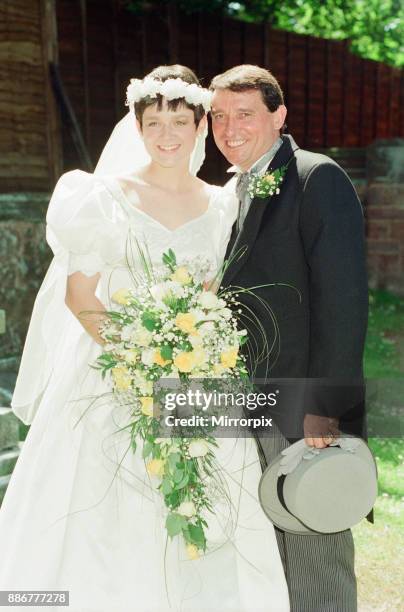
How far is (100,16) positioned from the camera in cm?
1205

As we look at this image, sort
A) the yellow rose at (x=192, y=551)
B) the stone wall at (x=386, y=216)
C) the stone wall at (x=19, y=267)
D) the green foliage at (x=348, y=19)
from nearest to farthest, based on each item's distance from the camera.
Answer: the yellow rose at (x=192, y=551) → the stone wall at (x=19, y=267) → the stone wall at (x=386, y=216) → the green foliage at (x=348, y=19)

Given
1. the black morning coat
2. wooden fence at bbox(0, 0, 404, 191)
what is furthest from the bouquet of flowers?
wooden fence at bbox(0, 0, 404, 191)

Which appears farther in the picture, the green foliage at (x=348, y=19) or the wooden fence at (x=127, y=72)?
the green foliage at (x=348, y=19)

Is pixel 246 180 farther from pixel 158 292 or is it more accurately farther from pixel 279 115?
pixel 158 292

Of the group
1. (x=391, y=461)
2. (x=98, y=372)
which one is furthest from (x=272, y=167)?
(x=391, y=461)

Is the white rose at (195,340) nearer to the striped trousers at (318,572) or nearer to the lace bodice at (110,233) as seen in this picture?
the lace bodice at (110,233)

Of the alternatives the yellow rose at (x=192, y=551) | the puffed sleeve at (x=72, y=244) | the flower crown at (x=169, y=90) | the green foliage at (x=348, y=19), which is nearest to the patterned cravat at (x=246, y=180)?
the flower crown at (x=169, y=90)

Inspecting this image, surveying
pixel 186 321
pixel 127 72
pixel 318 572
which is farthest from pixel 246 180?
pixel 127 72

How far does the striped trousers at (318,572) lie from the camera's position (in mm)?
3424

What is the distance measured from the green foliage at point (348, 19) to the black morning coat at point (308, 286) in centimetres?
1155

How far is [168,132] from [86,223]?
1.65 ft

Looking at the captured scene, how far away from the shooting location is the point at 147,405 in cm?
293

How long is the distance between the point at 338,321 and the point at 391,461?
3.27 m

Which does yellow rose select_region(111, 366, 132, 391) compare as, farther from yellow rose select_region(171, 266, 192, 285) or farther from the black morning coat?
the black morning coat
